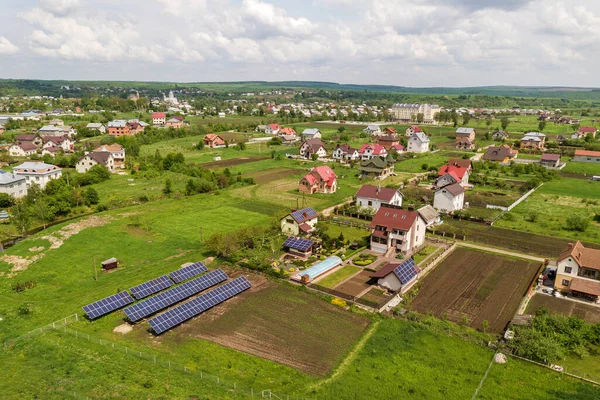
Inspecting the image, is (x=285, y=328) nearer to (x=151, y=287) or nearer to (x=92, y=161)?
(x=151, y=287)

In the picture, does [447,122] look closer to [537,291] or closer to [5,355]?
[537,291]

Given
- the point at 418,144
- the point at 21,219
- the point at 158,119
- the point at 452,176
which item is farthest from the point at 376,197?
the point at 158,119

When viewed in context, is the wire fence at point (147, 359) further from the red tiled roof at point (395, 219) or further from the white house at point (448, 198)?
the white house at point (448, 198)

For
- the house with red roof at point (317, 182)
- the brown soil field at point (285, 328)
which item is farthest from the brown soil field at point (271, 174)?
the brown soil field at point (285, 328)

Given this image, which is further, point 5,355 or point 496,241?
point 496,241

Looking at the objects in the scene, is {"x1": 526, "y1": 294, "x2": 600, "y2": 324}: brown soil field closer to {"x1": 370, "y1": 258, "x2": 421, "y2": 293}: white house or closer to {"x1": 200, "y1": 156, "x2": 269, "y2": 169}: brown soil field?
{"x1": 370, "y1": 258, "x2": 421, "y2": 293}: white house

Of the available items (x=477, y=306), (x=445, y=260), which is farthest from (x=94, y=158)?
(x=477, y=306)

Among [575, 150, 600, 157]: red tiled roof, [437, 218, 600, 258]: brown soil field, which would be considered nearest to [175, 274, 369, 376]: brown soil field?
[437, 218, 600, 258]: brown soil field
